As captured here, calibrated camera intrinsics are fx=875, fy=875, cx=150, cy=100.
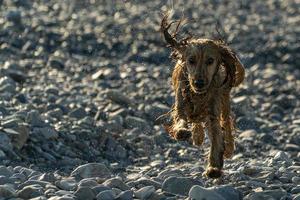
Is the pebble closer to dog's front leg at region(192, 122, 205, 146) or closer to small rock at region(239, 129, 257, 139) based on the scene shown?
dog's front leg at region(192, 122, 205, 146)

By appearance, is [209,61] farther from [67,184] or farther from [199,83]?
[67,184]

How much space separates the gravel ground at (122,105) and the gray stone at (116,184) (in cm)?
1

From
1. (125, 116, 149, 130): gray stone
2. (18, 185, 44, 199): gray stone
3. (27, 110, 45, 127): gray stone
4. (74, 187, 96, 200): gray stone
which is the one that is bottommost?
(74, 187, 96, 200): gray stone

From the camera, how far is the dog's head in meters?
8.05

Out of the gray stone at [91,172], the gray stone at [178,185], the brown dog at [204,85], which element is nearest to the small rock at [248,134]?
the brown dog at [204,85]

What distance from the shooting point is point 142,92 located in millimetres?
14977

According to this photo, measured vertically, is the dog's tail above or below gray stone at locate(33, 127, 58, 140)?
above

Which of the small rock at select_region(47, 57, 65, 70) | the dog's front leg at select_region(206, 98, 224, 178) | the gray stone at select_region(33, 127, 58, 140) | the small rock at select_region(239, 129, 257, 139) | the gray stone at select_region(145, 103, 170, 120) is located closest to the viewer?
the dog's front leg at select_region(206, 98, 224, 178)

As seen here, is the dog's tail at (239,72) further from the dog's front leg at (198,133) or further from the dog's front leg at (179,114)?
the dog's front leg at (198,133)

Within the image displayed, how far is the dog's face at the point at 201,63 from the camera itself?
8031 mm

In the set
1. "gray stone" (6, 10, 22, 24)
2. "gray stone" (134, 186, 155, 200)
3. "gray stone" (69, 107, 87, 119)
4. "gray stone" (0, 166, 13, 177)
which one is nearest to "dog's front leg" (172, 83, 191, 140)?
"gray stone" (134, 186, 155, 200)

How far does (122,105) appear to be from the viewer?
1343 centimetres

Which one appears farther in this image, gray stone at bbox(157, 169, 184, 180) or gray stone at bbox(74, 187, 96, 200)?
gray stone at bbox(157, 169, 184, 180)

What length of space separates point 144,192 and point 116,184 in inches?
15.8
